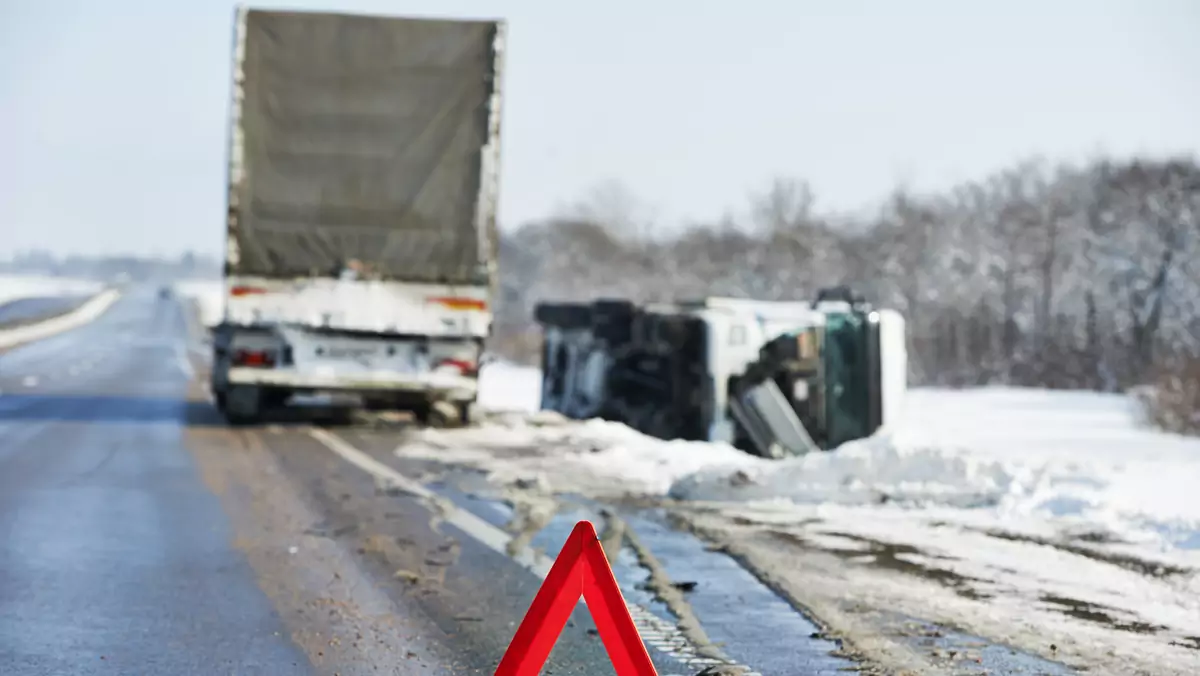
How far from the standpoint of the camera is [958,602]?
7090 mm

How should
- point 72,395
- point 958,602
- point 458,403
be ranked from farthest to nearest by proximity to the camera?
1. point 72,395
2. point 458,403
3. point 958,602

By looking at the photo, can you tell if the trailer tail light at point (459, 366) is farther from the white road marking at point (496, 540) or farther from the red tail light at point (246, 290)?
the red tail light at point (246, 290)

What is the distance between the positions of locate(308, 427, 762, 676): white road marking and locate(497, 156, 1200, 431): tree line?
14406mm

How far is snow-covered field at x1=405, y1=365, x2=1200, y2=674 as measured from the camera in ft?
22.1

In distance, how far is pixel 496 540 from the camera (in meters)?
8.91

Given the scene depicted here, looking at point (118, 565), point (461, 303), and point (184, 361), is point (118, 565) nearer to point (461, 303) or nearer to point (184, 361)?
point (461, 303)

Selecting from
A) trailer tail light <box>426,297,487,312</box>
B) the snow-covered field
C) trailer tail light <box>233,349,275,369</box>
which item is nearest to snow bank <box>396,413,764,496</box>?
the snow-covered field

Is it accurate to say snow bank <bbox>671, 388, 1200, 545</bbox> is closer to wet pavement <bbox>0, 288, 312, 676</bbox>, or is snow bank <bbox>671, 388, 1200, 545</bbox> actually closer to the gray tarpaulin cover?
wet pavement <bbox>0, 288, 312, 676</bbox>

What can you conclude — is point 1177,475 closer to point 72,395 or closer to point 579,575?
point 579,575

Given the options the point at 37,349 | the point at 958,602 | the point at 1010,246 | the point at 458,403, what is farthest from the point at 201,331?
the point at 958,602

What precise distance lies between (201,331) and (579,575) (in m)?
77.5

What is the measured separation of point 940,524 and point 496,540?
2.88 m

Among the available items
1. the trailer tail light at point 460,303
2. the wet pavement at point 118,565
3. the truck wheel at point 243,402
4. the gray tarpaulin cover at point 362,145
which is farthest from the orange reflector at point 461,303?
the wet pavement at point 118,565

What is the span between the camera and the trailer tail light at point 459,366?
53.5 ft
